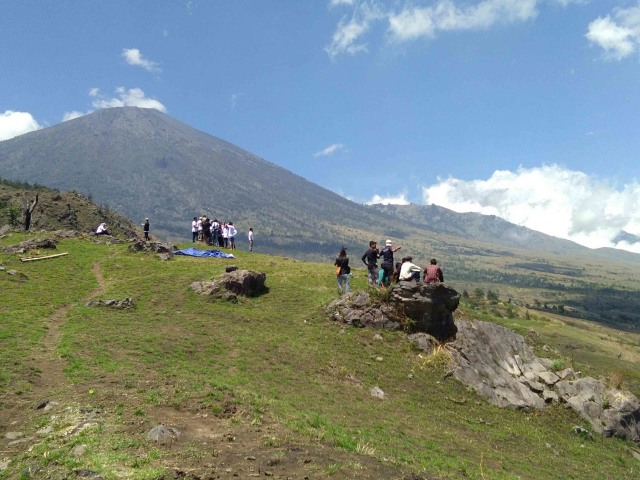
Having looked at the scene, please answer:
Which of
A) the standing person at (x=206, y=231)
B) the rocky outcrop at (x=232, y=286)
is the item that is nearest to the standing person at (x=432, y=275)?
the rocky outcrop at (x=232, y=286)

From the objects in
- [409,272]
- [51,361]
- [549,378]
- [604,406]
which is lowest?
[604,406]

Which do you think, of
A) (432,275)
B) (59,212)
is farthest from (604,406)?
(59,212)

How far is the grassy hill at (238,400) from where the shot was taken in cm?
906

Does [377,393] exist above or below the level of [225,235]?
below

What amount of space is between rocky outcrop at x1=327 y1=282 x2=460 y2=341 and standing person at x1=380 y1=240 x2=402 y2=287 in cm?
147

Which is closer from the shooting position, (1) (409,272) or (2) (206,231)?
(1) (409,272)

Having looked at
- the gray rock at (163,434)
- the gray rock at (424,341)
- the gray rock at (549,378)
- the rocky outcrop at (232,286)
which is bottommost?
the gray rock at (549,378)

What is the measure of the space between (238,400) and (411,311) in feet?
38.8

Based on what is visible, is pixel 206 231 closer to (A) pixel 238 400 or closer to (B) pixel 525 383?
(B) pixel 525 383

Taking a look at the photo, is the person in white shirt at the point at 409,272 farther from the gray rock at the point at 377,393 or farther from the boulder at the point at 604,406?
the boulder at the point at 604,406

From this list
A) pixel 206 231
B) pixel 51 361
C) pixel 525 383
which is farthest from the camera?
pixel 206 231

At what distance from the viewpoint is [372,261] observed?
2452 cm

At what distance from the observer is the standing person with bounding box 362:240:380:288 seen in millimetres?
24172

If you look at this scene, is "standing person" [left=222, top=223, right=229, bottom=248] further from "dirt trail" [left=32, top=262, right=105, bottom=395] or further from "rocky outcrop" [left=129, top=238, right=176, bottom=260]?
"dirt trail" [left=32, top=262, right=105, bottom=395]
